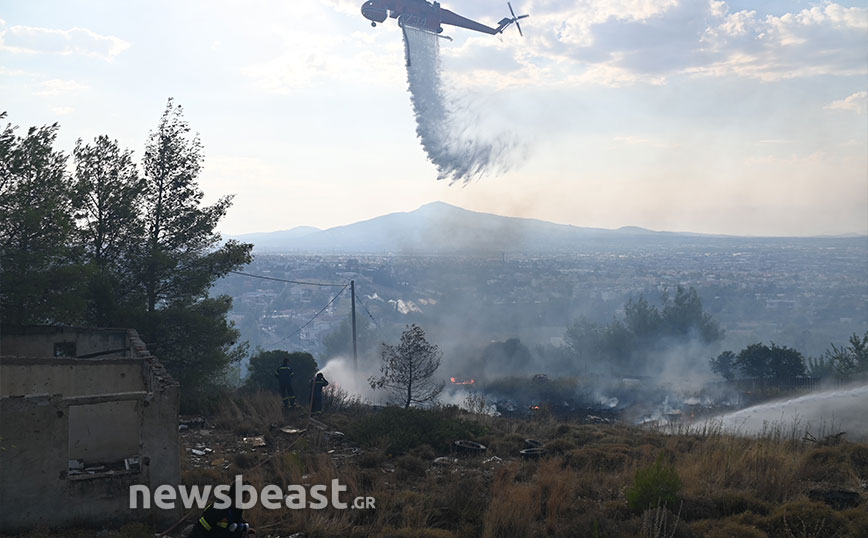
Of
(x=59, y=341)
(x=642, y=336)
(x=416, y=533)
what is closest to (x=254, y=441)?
(x=59, y=341)

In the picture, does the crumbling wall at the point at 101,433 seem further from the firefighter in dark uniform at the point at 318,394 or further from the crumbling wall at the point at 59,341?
the firefighter in dark uniform at the point at 318,394

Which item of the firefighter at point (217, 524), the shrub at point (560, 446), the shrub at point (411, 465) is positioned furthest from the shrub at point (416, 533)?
the shrub at point (560, 446)

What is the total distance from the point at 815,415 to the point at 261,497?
63.2 ft

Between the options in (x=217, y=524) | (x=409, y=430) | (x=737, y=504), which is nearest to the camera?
(x=217, y=524)

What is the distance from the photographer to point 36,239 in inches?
657

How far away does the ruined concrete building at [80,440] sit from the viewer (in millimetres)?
7961

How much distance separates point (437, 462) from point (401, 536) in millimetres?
4350

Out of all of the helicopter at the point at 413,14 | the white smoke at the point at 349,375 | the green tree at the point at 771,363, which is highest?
the helicopter at the point at 413,14

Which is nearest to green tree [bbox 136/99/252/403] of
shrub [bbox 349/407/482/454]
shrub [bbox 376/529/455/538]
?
shrub [bbox 349/407/482/454]

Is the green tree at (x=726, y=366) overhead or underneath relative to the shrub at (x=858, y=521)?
underneath

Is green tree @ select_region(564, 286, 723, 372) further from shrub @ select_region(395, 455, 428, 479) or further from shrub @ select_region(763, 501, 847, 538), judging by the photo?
shrub @ select_region(763, 501, 847, 538)

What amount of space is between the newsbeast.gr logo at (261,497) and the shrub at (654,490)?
358 centimetres

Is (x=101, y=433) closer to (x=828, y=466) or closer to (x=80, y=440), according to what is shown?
(x=80, y=440)

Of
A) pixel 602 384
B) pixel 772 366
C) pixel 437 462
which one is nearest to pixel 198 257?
pixel 437 462
